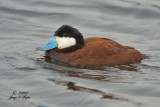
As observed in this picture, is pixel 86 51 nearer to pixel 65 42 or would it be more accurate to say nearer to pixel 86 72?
pixel 86 72

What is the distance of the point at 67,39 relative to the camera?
30.4ft

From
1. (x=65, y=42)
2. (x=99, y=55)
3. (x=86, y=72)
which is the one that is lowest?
(x=86, y=72)

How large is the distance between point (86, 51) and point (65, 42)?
673mm

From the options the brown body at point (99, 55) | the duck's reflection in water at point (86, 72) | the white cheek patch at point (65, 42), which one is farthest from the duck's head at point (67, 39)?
the duck's reflection in water at point (86, 72)

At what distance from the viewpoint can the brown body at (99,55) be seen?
345 inches

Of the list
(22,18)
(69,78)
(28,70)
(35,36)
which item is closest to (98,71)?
(69,78)

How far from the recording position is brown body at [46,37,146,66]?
8773mm

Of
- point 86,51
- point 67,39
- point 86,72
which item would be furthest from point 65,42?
point 86,72

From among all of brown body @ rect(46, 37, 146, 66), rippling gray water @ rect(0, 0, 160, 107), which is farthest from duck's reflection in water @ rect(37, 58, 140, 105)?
brown body @ rect(46, 37, 146, 66)

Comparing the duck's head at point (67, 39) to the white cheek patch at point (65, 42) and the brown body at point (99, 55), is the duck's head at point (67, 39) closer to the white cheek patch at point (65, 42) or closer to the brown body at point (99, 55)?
the white cheek patch at point (65, 42)

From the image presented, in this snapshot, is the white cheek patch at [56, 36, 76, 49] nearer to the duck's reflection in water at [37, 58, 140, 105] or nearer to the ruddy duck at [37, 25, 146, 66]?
the ruddy duck at [37, 25, 146, 66]

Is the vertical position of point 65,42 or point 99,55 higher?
point 65,42

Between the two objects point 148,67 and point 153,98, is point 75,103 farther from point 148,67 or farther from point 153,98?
point 148,67

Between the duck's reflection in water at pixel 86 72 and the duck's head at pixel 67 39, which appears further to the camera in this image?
the duck's head at pixel 67 39
